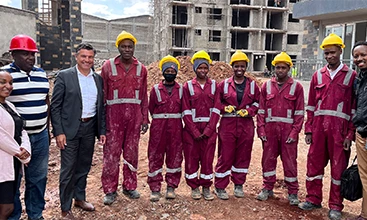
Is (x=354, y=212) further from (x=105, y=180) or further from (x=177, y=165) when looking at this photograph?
(x=105, y=180)

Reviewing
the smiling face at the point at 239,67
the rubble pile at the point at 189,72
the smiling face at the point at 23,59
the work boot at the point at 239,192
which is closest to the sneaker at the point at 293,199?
the work boot at the point at 239,192

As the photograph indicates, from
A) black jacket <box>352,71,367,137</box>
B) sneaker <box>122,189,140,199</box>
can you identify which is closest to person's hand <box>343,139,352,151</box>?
black jacket <box>352,71,367,137</box>

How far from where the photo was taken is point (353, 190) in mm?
3504

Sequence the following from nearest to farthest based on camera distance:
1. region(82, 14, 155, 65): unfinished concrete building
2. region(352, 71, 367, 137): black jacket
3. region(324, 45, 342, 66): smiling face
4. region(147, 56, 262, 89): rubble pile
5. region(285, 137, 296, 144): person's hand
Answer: region(352, 71, 367, 137): black jacket → region(324, 45, 342, 66): smiling face → region(285, 137, 296, 144): person's hand → region(147, 56, 262, 89): rubble pile → region(82, 14, 155, 65): unfinished concrete building

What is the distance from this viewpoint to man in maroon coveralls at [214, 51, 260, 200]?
13.4 ft

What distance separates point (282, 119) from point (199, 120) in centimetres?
110

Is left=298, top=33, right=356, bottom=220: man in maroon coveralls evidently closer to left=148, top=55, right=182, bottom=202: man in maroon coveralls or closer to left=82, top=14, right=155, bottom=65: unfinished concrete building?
left=148, top=55, right=182, bottom=202: man in maroon coveralls

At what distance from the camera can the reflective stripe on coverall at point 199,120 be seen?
3.99m

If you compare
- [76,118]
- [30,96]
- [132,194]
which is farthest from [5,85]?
[132,194]

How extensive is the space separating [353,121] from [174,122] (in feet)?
6.97

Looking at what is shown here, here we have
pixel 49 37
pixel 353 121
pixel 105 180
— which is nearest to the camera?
pixel 353 121

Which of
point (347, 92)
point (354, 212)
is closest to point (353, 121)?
point (347, 92)

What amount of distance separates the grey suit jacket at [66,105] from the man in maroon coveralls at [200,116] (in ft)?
4.47

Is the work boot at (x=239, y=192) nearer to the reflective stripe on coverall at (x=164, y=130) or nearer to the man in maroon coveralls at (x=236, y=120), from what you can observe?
the man in maroon coveralls at (x=236, y=120)
